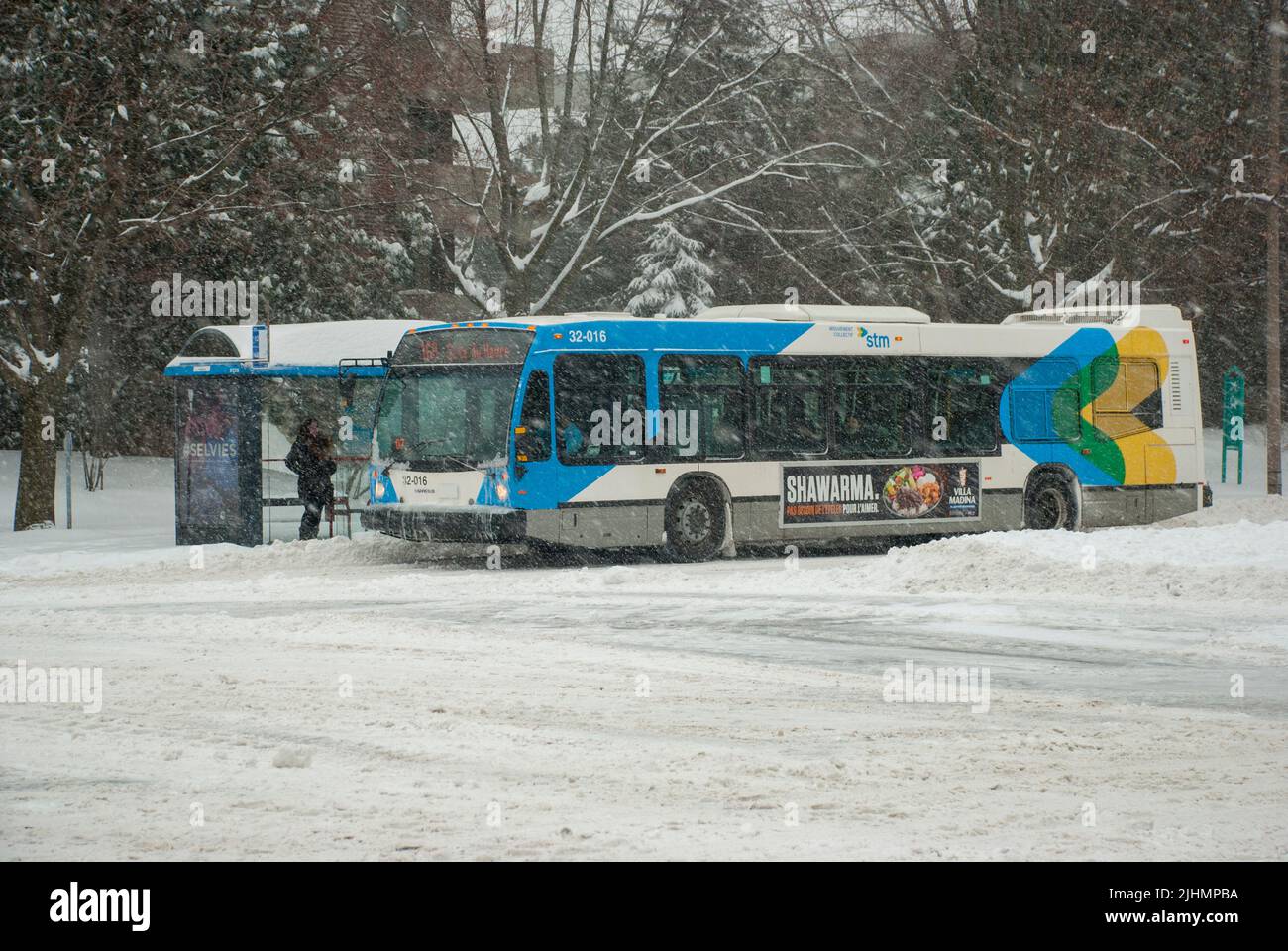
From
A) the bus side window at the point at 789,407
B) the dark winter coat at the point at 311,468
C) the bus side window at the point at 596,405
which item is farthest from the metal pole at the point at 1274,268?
the dark winter coat at the point at 311,468

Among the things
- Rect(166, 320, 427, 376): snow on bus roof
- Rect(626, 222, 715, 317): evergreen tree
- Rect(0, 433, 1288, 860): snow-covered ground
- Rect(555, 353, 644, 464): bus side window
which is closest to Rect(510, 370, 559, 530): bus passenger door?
Rect(555, 353, 644, 464): bus side window

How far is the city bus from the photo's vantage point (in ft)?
63.0

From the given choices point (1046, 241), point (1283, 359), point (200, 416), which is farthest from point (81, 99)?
point (1283, 359)

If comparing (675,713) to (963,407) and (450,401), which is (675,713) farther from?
(963,407)

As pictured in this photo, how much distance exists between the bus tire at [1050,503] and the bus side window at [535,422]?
7.11 meters

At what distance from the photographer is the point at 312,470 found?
21.3 metres

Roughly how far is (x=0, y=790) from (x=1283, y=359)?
4319 cm

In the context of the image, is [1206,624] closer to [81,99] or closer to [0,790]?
[0,790]

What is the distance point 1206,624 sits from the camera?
1365cm

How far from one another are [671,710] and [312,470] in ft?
40.6

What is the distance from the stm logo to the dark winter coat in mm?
6737

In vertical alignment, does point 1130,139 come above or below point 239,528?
above

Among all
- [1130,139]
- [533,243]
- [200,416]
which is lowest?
[200,416]

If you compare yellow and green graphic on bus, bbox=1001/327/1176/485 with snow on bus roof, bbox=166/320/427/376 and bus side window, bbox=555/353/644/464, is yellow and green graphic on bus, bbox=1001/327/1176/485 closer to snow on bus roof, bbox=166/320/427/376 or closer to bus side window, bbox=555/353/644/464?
bus side window, bbox=555/353/644/464
